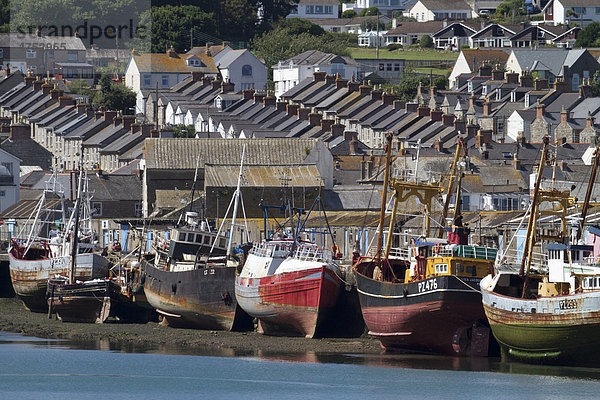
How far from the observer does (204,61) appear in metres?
164

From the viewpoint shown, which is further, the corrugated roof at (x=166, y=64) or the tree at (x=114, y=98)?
the corrugated roof at (x=166, y=64)

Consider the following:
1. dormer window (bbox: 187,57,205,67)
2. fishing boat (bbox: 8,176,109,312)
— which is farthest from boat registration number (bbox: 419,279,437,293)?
dormer window (bbox: 187,57,205,67)

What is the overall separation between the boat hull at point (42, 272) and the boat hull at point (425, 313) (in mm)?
18825

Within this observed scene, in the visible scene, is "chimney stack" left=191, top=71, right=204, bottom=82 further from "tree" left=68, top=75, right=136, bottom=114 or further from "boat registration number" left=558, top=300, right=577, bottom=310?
"boat registration number" left=558, top=300, right=577, bottom=310

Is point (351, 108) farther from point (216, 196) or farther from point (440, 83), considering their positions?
point (216, 196)

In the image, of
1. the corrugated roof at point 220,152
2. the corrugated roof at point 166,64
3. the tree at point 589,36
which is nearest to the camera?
the corrugated roof at point 220,152

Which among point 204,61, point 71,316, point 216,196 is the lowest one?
point 71,316

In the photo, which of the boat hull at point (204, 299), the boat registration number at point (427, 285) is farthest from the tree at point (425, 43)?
the boat registration number at point (427, 285)

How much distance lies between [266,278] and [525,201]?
24.7 metres

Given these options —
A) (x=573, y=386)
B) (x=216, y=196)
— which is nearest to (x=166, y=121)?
(x=216, y=196)

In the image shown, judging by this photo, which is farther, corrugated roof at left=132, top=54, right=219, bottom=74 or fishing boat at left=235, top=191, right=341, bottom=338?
corrugated roof at left=132, top=54, right=219, bottom=74

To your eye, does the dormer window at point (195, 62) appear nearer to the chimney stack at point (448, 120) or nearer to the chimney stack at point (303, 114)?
the chimney stack at point (303, 114)

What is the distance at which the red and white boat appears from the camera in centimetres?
5828

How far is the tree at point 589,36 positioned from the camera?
594 feet
